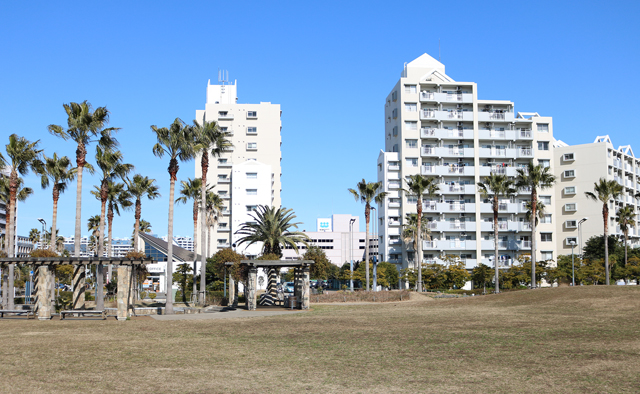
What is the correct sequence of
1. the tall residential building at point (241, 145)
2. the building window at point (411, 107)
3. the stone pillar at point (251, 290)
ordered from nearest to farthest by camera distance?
the stone pillar at point (251, 290) → the building window at point (411, 107) → the tall residential building at point (241, 145)

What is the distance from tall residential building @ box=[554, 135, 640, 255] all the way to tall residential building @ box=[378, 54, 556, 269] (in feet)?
13.7

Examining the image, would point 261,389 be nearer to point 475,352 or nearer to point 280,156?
point 475,352

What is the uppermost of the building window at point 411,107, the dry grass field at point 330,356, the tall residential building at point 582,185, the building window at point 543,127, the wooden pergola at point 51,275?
the building window at point 411,107

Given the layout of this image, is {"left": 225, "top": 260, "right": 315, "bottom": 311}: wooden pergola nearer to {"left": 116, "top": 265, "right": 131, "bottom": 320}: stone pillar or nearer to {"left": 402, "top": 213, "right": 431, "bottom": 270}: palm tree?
{"left": 116, "top": 265, "right": 131, "bottom": 320}: stone pillar

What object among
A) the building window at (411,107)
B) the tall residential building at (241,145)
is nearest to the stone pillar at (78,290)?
the building window at (411,107)

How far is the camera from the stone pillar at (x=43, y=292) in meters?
34.0

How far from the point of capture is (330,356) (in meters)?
17.6

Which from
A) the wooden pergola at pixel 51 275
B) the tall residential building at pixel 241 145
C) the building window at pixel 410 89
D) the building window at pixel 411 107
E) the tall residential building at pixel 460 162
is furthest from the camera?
the tall residential building at pixel 241 145

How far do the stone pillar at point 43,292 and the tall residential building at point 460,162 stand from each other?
216 ft

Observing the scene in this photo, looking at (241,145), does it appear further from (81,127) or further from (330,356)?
(330,356)

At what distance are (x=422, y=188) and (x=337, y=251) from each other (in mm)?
109871

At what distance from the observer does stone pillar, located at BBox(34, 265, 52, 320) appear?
3400 cm

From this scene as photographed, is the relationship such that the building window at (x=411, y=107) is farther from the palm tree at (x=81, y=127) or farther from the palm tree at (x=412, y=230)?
the palm tree at (x=81, y=127)

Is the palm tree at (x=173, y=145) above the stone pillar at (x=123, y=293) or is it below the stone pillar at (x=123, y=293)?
above
